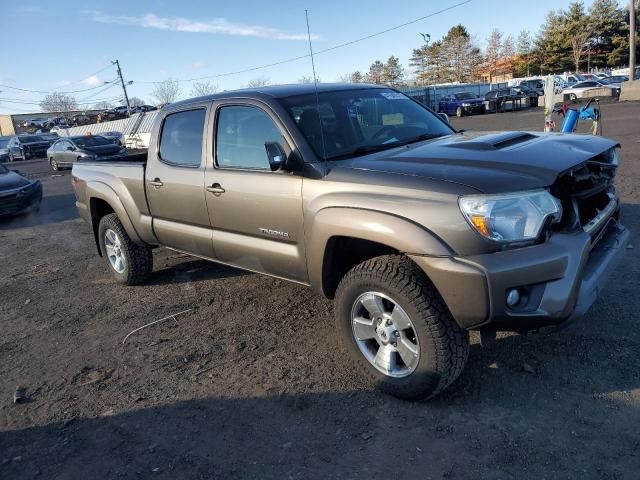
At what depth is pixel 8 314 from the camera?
5.29 m

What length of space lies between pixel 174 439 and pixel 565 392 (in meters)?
2.26

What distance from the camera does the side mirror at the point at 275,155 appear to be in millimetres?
3387

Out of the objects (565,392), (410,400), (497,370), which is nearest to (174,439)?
(410,400)

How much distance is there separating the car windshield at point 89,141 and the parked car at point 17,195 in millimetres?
9310

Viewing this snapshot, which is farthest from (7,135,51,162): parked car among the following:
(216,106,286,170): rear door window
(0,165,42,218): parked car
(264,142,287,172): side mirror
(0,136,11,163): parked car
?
(264,142,287,172): side mirror

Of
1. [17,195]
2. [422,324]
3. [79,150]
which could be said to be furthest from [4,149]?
[422,324]

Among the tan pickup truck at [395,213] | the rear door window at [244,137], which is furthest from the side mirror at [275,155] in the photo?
the rear door window at [244,137]

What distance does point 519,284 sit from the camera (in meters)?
2.61

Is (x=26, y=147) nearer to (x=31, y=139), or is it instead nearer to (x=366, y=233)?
(x=31, y=139)

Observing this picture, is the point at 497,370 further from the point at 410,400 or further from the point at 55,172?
the point at 55,172

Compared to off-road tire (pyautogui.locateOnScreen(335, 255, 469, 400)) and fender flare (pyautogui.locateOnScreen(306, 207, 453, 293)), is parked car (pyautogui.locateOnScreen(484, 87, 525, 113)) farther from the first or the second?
off-road tire (pyautogui.locateOnScreen(335, 255, 469, 400))

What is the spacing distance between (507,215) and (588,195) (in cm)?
79

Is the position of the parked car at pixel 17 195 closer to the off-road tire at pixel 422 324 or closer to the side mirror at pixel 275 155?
the side mirror at pixel 275 155

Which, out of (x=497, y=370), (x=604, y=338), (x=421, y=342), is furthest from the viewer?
(x=604, y=338)
